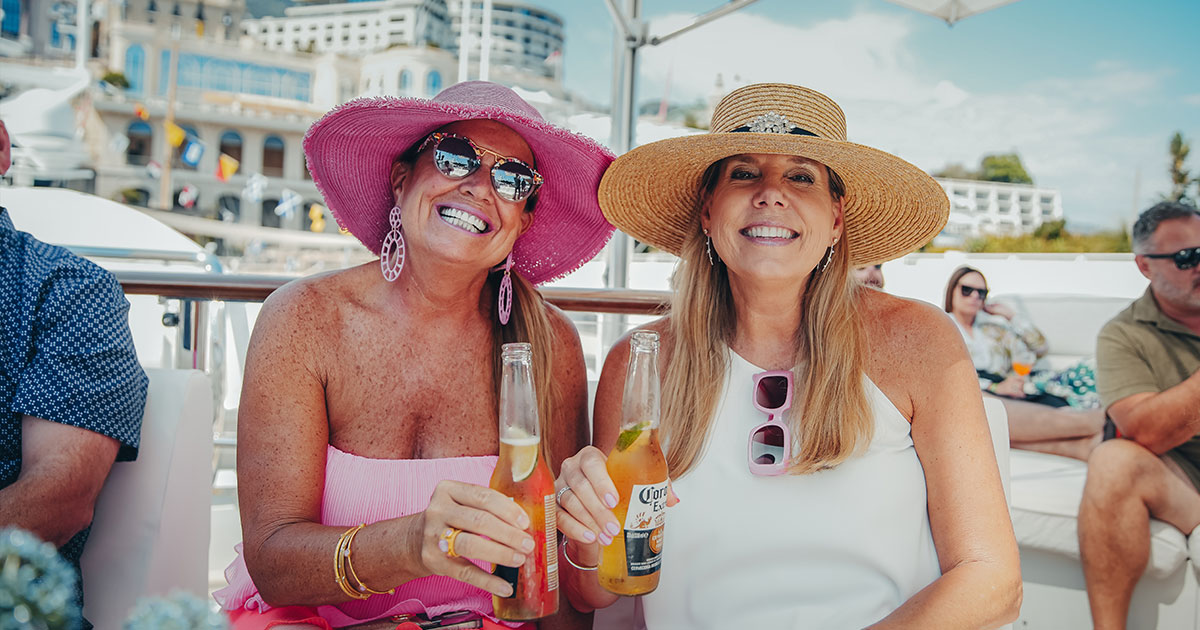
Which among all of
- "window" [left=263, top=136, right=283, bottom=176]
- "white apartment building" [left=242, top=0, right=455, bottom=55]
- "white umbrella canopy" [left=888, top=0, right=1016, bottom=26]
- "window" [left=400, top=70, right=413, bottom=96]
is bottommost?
"white umbrella canopy" [left=888, top=0, right=1016, bottom=26]

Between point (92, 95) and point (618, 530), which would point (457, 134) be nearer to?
point (618, 530)

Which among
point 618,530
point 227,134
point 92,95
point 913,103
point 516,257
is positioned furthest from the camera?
point 227,134

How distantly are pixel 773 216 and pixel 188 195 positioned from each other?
2568 inches

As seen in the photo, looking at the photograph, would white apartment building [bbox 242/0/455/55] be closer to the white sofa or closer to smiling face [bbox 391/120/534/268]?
the white sofa

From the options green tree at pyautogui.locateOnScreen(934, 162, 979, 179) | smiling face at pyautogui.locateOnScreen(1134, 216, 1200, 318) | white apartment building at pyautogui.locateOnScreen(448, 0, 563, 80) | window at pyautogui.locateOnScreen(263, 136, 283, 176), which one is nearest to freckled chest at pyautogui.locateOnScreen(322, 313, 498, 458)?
smiling face at pyautogui.locateOnScreen(1134, 216, 1200, 318)

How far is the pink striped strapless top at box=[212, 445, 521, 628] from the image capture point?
5.85ft

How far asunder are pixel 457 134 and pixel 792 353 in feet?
3.09

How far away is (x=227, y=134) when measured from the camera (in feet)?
242

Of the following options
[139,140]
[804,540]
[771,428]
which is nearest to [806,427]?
[771,428]

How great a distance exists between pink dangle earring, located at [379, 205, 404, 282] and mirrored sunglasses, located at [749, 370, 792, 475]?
0.89 m

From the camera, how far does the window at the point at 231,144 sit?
242 feet

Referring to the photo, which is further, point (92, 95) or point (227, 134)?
point (227, 134)

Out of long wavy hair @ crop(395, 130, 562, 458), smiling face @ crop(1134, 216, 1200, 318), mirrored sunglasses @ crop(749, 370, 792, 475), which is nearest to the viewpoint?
A: mirrored sunglasses @ crop(749, 370, 792, 475)

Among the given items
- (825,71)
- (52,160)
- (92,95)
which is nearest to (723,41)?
(825,71)
